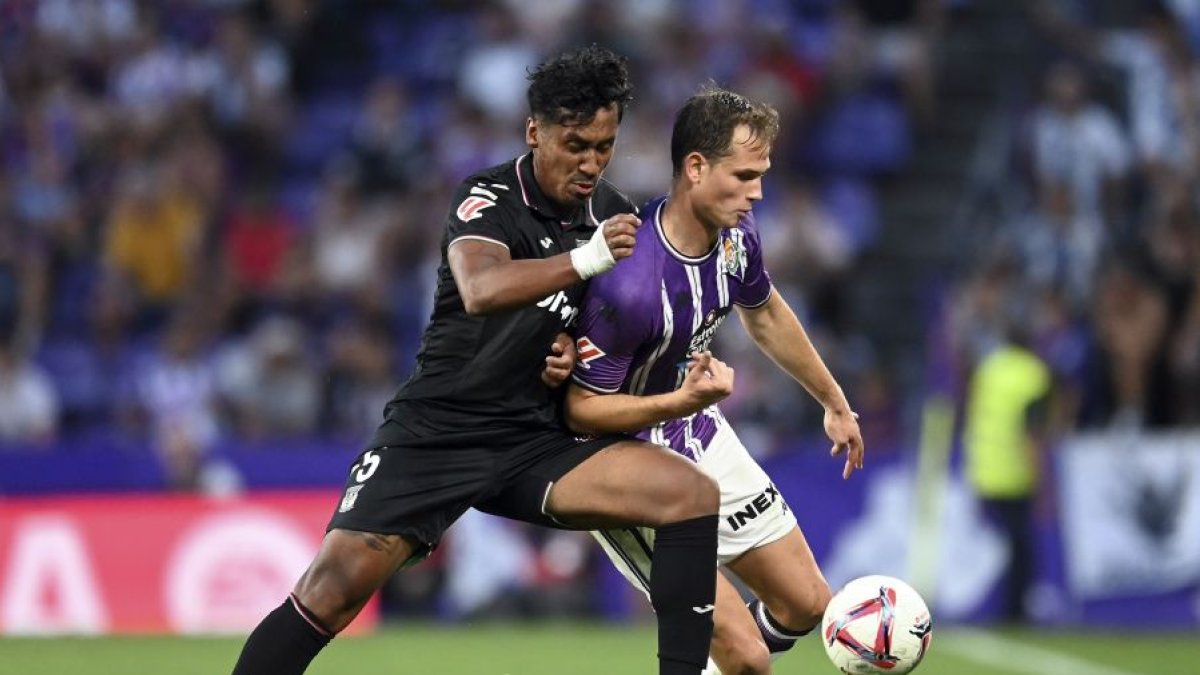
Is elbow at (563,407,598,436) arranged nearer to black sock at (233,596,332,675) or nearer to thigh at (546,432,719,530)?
thigh at (546,432,719,530)

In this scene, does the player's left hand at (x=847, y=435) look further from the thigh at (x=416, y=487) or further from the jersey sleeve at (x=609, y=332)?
the thigh at (x=416, y=487)

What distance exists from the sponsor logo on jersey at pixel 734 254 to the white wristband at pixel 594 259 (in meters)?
0.83

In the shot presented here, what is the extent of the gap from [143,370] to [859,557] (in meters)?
5.31

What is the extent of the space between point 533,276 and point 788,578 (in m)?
1.70

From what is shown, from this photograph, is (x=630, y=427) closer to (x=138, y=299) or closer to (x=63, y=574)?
(x=63, y=574)

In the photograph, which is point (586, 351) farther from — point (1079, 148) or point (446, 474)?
point (1079, 148)

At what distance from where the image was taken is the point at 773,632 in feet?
22.8

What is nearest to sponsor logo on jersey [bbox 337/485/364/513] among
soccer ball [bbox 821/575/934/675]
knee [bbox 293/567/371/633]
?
knee [bbox 293/567/371/633]

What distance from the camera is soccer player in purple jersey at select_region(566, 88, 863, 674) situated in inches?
245

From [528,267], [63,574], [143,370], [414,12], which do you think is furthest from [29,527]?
[528,267]

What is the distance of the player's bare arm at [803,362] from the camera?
6816mm

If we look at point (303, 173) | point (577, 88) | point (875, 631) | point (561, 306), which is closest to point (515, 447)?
point (561, 306)

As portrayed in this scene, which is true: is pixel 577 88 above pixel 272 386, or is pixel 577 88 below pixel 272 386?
above

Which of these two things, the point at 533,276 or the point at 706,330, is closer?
the point at 533,276
